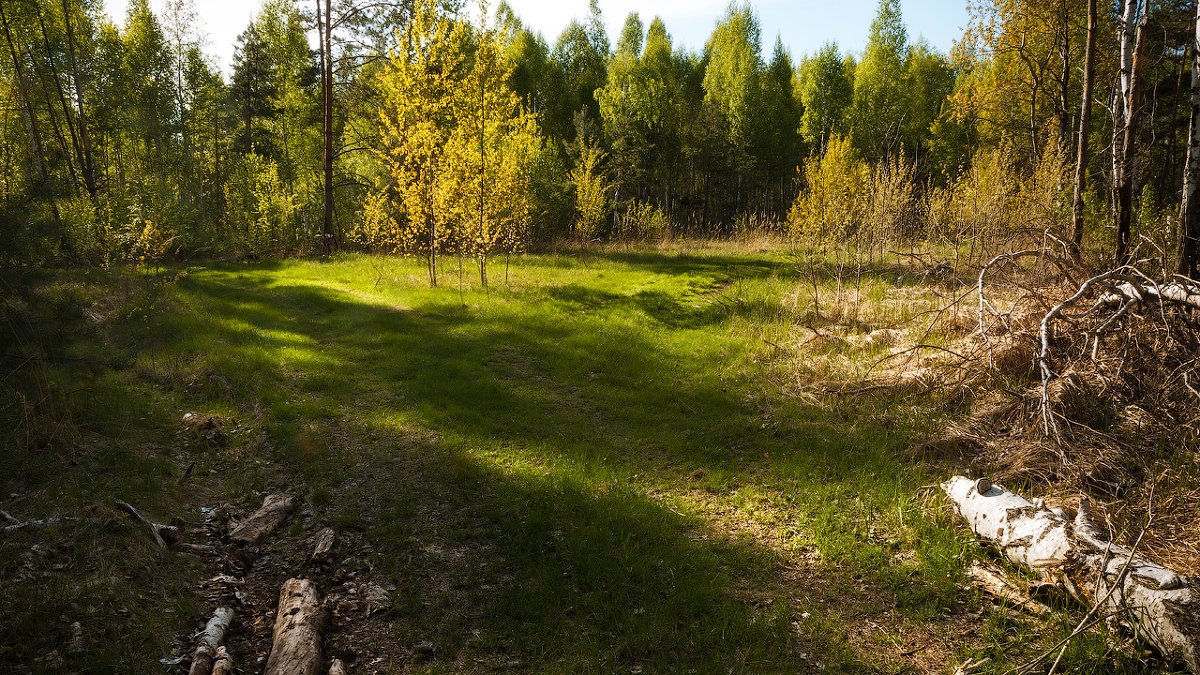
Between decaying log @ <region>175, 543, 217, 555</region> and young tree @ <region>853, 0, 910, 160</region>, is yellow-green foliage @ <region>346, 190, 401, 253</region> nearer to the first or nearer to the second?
decaying log @ <region>175, 543, 217, 555</region>

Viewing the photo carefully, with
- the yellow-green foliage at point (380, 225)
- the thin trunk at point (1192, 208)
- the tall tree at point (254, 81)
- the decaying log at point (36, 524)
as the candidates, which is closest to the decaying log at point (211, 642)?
the decaying log at point (36, 524)

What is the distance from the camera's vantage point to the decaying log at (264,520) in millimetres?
4227

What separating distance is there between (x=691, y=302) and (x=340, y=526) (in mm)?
9168

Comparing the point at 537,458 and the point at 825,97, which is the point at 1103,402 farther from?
the point at 825,97

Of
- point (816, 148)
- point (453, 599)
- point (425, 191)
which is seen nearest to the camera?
point (453, 599)

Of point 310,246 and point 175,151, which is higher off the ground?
point 175,151

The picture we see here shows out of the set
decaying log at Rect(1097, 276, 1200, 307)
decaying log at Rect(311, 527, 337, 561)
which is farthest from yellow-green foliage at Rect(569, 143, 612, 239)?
decaying log at Rect(311, 527, 337, 561)

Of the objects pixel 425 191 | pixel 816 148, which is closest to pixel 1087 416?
pixel 425 191

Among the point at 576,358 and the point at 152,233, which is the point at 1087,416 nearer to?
the point at 576,358

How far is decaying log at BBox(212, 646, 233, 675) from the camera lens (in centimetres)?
282

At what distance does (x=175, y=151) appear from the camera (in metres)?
27.5

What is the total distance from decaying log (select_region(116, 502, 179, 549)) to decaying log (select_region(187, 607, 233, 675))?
0.84 m

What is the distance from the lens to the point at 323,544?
13.3ft

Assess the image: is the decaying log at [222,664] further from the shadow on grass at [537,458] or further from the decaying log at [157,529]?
the decaying log at [157,529]
